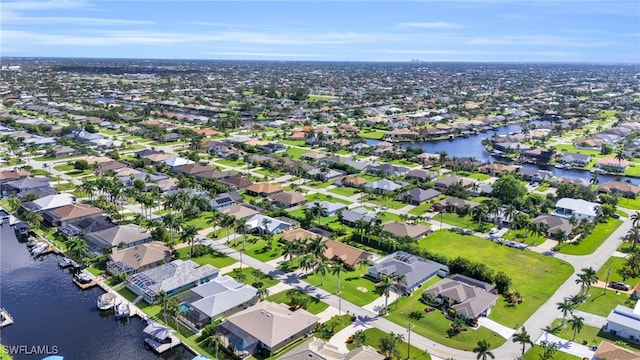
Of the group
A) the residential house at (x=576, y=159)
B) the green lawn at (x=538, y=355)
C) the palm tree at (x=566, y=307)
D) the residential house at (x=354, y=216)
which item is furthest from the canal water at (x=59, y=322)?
the residential house at (x=576, y=159)

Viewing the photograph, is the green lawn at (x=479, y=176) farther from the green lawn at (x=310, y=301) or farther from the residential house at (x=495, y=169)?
the green lawn at (x=310, y=301)

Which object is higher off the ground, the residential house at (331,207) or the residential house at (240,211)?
the residential house at (240,211)

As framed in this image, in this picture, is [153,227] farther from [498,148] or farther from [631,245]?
[498,148]

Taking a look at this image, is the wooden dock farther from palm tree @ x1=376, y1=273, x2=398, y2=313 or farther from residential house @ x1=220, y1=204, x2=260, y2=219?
palm tree @ x1=376, y1=273, x2=398, y2=313

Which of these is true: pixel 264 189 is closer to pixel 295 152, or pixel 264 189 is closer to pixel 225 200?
A: pixel 225 200

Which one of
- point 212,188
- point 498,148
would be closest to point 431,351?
point 212,188

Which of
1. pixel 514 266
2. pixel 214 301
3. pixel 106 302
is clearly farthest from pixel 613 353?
pixel 106 302

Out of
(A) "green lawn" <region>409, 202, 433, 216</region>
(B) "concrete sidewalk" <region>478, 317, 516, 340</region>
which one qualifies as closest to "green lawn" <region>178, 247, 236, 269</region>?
(B) "concrete sidewalk" <region>478, 317, 516, 340</region>
